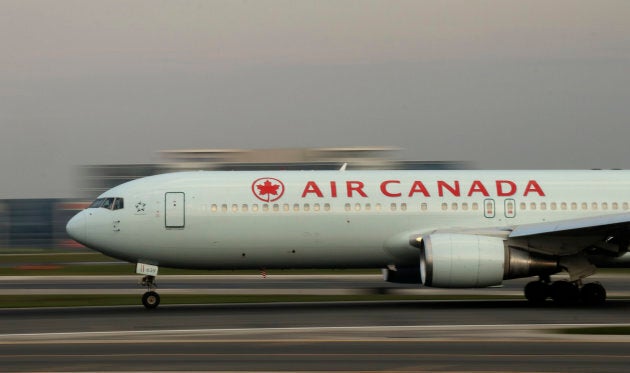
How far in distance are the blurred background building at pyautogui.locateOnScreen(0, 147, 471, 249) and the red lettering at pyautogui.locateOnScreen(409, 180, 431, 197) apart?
79735 mm

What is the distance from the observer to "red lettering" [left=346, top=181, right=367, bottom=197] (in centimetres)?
2698

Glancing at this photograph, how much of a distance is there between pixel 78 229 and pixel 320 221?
6.74 metres

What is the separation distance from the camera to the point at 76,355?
56.3 ft

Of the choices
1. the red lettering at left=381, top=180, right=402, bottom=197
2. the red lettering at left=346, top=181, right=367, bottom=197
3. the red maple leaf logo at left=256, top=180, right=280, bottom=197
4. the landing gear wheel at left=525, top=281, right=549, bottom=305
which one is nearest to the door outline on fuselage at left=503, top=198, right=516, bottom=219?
the landing gear wheel at left=525, top=281, right=549, bottom=305

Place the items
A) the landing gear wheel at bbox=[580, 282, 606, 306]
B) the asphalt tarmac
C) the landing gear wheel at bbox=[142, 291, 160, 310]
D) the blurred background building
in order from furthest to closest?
the blurred background building → the landing gear wheel at bbox=[580, 282, 606, 306] → the landing gear wheel at bbox=[142, 291, 160, 310] → the asphalt tarmac

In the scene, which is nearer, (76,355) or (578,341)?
(76,355)

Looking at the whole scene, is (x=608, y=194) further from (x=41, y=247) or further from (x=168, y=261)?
(x=41, y=247)

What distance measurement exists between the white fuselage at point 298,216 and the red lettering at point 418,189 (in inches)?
1.1

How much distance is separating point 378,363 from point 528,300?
12.6 m

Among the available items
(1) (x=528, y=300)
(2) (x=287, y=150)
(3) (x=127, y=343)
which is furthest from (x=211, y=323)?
(2) (x=287, y=150)

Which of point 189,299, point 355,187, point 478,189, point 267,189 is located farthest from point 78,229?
point 478,189

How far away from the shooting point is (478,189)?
27.3 metres

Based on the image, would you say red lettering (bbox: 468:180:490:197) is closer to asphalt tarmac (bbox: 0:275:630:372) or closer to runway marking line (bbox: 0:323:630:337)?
asphalt tarmac (bbox: 0:275:630:372)

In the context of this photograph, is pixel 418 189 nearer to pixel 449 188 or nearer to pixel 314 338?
pixel 449 188
